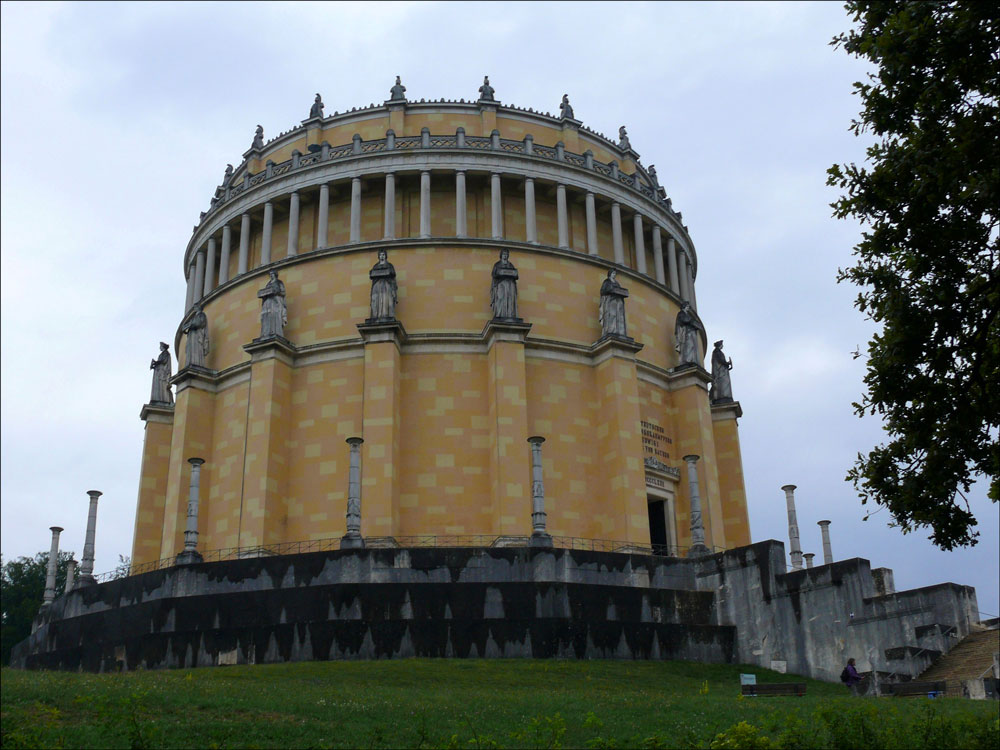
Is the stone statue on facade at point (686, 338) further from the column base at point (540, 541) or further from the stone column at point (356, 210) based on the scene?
the column base at point (540, 541)

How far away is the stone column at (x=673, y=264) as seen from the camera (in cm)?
4400

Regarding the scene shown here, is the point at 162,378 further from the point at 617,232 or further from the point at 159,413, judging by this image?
the point at 617,232

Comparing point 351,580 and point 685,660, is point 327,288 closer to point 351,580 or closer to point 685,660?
point 351,580

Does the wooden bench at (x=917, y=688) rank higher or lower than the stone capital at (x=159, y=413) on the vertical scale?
lower

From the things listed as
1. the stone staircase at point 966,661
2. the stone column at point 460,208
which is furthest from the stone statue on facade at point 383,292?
the stone staircase at point 966,661

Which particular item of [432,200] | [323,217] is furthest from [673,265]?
[323,217]

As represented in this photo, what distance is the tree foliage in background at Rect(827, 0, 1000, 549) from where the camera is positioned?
41.9 feet

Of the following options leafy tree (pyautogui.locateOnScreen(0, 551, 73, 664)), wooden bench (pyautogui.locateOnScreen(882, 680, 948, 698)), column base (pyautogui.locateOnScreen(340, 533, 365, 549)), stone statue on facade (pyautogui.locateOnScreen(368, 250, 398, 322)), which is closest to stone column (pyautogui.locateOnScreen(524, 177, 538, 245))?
stone statue on facade (pyautogui.locateOnScreen(368, 250, 398, 322))

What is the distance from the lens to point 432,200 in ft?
132

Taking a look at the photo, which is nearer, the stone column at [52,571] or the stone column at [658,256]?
the stone column at [52,571]

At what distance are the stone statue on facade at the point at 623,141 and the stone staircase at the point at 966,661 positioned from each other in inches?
1087

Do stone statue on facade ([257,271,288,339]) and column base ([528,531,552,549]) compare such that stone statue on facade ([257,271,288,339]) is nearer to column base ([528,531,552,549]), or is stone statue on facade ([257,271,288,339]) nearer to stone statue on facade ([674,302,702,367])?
column base ([528,531,552,549])

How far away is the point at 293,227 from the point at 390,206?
13.7 feet

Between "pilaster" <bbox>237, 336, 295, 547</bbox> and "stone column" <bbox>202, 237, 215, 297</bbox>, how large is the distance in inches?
267
